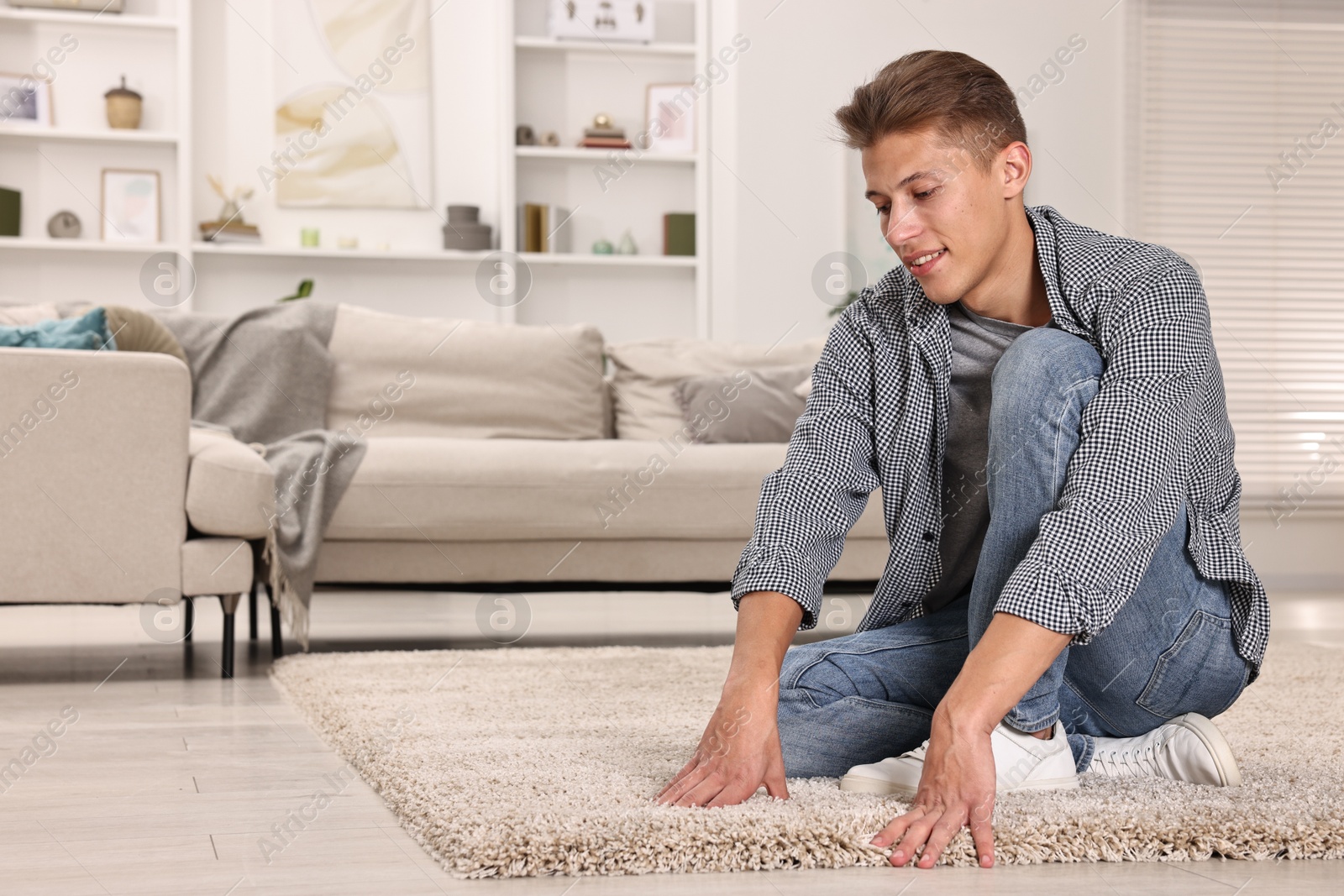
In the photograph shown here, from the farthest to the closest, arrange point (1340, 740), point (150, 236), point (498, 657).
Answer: point (150, 236) → point (498, 657) → point (1340, 740)

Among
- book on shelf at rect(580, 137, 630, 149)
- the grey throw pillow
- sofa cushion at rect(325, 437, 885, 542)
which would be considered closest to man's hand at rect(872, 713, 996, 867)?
sofa cushion at rect(325, 437, 885, 542)

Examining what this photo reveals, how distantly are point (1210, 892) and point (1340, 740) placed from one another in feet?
2.54

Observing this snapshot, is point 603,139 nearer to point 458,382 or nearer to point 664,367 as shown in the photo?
point 664,367

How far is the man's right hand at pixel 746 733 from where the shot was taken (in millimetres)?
1162

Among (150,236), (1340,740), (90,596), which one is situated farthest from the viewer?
(150,236)

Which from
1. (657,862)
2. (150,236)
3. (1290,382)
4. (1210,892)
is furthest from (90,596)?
(1290,382)

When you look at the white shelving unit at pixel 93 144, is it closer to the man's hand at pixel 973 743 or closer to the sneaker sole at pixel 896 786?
the sneaker sole at pixel 896 786

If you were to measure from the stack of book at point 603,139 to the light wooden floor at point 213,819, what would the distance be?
9.32ft

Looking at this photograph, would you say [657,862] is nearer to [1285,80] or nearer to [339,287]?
[339,287]

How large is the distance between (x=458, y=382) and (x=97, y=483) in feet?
4.12

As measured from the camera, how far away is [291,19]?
490 centimetres

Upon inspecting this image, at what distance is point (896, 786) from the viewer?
1.27 meters

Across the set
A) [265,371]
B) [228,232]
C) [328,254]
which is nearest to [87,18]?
[228,232]

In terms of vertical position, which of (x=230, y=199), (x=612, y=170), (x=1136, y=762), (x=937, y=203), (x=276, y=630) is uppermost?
(x=612, y=170)
